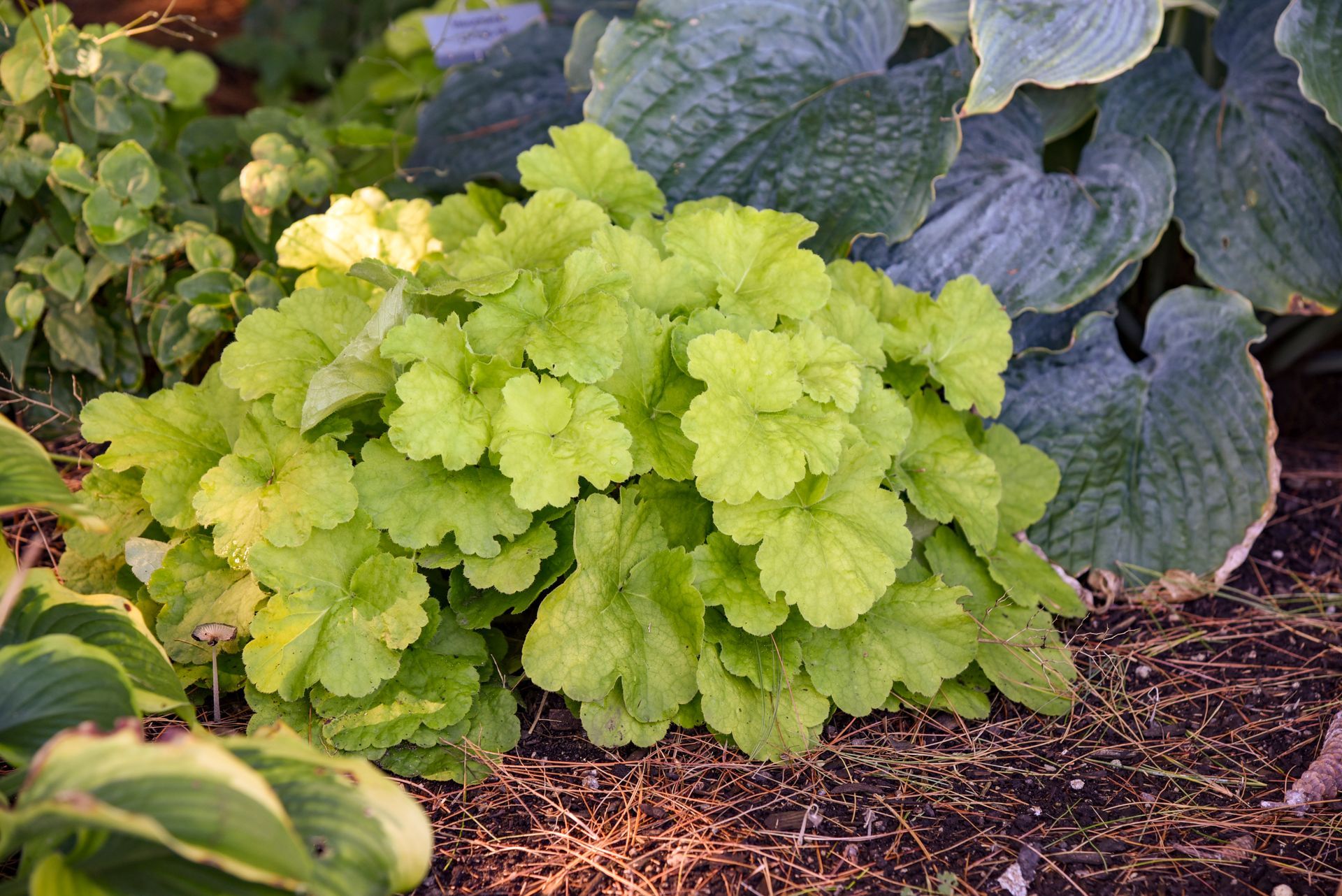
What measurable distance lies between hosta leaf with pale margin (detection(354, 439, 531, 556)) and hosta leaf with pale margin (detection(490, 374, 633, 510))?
0.22 feet

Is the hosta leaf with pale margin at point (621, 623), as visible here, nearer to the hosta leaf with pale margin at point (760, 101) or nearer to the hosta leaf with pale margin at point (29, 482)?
the hosta leaf with pale margin at point (29, 482)

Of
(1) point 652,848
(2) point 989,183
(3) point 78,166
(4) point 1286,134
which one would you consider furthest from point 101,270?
(4) point 1286,134

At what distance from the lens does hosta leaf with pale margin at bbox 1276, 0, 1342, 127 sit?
1.72 metres

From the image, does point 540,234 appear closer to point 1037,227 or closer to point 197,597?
point 197,597

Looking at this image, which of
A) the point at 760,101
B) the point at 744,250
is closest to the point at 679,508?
the point at 744,250

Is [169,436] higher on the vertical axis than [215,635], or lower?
higher

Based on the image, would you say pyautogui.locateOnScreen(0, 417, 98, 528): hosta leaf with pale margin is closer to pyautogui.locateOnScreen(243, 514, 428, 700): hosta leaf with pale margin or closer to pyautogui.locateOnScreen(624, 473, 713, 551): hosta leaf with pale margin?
pyautogui.locateOnScreen(243, 514, 428, 700): hosta leaf with pale margin

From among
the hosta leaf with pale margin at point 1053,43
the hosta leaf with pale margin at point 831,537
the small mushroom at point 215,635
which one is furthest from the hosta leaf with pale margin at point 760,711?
the hosta leaf with pale margin at point 1053,43

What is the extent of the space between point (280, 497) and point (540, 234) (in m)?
0.54

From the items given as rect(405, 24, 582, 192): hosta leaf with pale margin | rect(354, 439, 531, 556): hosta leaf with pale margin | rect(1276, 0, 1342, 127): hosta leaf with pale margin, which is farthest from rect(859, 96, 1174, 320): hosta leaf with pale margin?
rect(354, 439, 531, 556): hosta leaf with pale margin

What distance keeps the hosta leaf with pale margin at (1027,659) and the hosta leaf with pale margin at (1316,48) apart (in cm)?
99

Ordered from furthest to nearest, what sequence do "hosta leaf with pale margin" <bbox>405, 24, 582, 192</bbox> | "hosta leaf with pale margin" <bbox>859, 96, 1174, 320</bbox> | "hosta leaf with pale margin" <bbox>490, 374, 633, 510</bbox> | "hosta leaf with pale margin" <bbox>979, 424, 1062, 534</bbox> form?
"hosta leaf with pale margin" <bbox>405, 24, 582, 192</bbox>, "hosta leaf with pale margin" <bbox>859, 96, 1174, 320</bbox>, "hosta leaf with pale margin" <bbox>979, 424, 1062, 534</bbox>, "hosta leaf with pale margin" <bbox>490, 374, 633, 510</bbox>

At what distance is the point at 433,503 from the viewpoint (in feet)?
4.35

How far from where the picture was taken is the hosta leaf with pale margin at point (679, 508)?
4.68 feet
